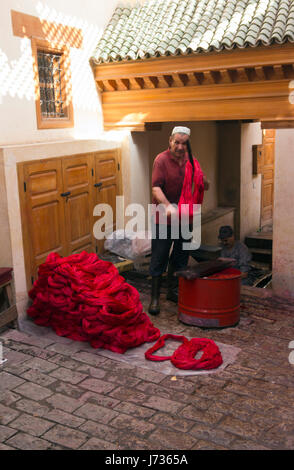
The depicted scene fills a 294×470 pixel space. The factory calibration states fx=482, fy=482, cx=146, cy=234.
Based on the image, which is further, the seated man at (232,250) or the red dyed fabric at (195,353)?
the seated man at (232,250)

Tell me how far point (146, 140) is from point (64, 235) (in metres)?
3.38

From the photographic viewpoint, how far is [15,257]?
6.54 metres

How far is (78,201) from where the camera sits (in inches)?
317

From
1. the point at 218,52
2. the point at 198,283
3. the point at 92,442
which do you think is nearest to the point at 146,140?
the point at 218,52

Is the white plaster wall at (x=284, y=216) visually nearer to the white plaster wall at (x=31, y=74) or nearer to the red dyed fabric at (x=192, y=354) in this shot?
the red dyed fabric at (x=192, y=354)

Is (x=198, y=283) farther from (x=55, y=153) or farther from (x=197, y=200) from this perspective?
(x=55, y=153)

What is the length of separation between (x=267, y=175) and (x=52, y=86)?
30.0 ft

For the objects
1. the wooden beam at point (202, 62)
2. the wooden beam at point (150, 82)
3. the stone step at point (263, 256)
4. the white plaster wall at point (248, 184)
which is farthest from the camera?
the white plaster wall at point (248, 184)

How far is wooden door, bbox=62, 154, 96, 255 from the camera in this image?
25.3 feet

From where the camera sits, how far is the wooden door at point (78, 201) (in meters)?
7.72

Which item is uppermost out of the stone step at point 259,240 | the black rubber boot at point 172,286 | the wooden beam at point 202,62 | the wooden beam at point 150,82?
the wooden beam at point 202,62

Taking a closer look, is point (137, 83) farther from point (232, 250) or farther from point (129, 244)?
point (232, 250)

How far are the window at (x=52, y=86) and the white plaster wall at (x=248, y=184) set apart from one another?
683cm

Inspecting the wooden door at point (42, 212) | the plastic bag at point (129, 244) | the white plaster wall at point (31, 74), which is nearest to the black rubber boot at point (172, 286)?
the plastic bag at point (129, 244)
